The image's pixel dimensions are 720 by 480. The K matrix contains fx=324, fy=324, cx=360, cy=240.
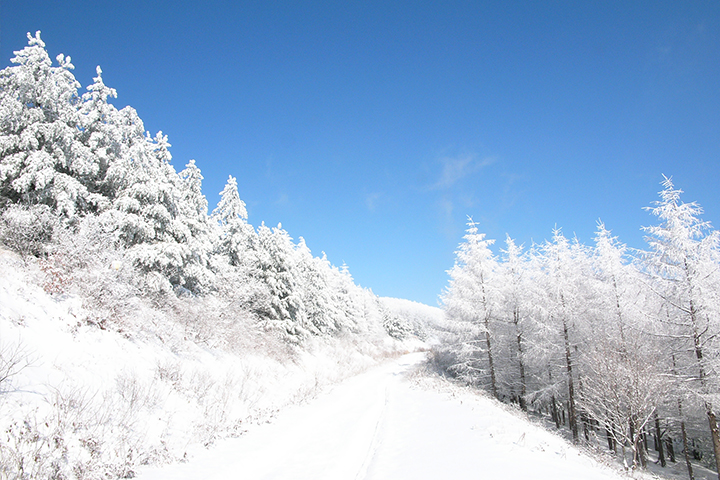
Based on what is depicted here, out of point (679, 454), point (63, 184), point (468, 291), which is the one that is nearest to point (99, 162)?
point (63, 184)

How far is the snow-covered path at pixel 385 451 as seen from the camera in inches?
274

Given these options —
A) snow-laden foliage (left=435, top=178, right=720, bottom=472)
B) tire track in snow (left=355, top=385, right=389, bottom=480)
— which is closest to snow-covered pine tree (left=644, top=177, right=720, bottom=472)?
snow-laden foliage (left=435, top=178, right=720, bottom=472)

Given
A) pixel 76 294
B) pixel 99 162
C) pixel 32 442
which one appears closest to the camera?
pixel 32 442

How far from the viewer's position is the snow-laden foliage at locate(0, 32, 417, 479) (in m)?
6.68

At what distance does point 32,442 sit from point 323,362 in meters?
26.6

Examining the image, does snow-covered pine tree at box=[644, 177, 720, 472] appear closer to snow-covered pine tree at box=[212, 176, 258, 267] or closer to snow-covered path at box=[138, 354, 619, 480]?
snow-covered path at box=[138, 354, 619, 480]

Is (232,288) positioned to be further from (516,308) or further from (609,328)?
(609,328)

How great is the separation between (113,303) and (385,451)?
1035 cm

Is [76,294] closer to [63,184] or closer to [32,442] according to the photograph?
[32,442]

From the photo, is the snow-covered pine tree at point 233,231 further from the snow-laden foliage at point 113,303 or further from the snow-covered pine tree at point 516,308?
the snow-covered pine tree at point 516,308

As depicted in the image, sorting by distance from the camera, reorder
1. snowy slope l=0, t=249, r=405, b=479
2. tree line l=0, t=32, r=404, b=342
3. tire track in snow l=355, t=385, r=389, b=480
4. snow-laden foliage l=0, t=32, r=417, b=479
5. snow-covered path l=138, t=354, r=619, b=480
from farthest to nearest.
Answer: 1. tree line l=0, t=32, r=404, b=342
2. tire track in snow l=355, t=385, r=389, b=480
3. snow-covered path l=138, t=354, r=619, b=480
4. snow-laden foliage l=0, t=32, r=417, b=479
5. snowy slope l=0, t=249, r=405, b=479

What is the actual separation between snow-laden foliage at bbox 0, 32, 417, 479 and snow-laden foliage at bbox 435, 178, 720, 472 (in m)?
13.8

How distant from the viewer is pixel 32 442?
18.2 feet

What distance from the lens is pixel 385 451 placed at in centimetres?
920
